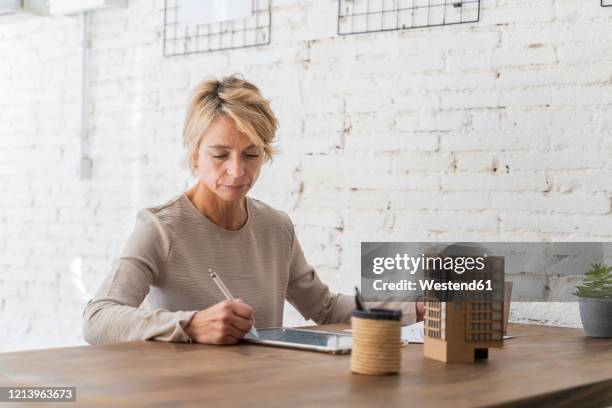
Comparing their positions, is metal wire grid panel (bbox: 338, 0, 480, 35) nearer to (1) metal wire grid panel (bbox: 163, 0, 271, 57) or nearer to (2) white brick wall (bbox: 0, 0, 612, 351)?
(2) white brick wall (bbox: 0, 0, 612, 351)

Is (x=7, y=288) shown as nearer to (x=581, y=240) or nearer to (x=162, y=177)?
(x=162, y=177)

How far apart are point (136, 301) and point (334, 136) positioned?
3.46 feet

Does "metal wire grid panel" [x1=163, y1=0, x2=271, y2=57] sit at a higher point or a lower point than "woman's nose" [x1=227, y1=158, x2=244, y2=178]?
higher

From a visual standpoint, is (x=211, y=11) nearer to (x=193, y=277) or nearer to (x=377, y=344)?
(x=193, y=277)

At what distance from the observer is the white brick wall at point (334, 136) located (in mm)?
2473

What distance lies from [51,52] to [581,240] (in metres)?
2.44

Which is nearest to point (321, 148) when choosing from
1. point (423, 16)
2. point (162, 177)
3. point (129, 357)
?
point (423, 16)

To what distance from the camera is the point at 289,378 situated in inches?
57.5

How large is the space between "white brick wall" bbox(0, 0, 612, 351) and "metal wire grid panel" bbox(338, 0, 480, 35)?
0.03m

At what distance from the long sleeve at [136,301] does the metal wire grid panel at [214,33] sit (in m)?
1.13

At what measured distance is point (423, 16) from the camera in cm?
274

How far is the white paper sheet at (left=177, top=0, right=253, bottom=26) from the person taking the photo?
3193mm

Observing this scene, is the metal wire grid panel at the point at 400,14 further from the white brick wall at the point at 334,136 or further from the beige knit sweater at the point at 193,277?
the beige knit sweater at the point at 193,277

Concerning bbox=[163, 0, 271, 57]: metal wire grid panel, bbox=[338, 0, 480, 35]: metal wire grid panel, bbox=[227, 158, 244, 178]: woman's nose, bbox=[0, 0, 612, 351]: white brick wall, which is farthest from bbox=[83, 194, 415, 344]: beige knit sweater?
bbox=[163, 0, 271, 57]: metal wire grid panel
